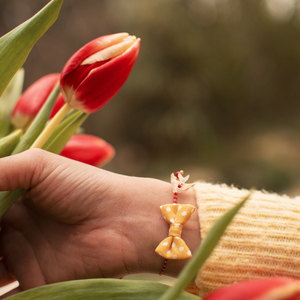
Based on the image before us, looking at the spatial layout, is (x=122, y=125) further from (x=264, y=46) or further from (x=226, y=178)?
(x=264, y=46)

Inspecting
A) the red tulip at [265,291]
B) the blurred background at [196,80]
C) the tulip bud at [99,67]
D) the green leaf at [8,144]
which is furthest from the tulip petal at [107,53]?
the blurred background at [196,80]

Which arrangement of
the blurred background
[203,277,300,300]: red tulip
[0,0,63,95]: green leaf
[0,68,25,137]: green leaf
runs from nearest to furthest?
[203,277,300,300]: red tulip < [0,0,63,95]: green leaf < [0,68,25,137]: green leaf < the blurred background

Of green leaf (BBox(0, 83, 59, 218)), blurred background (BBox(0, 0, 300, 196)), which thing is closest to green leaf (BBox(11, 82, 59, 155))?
green leaf (BBox(0, 83, 59, 218))

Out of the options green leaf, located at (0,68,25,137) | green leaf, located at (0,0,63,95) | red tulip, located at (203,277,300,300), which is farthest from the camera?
green leaf, located at (0,68,25,137)

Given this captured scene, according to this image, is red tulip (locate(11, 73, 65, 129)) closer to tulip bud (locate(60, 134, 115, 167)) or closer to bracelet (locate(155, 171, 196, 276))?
tulip bud (locate(60, 134, 115, 167))

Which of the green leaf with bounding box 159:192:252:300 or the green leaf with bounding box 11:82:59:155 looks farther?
the green leaf with bounding box 11:82:59:155

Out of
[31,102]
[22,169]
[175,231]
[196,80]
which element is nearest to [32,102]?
[31,102]
